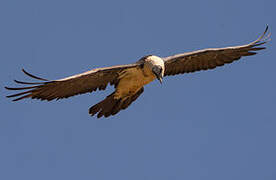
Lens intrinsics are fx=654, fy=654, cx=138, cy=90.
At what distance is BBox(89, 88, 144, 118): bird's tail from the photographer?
12336 mm

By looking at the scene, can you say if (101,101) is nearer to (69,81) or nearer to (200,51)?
(69,81)

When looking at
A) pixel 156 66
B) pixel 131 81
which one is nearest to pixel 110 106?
pixel 131 81

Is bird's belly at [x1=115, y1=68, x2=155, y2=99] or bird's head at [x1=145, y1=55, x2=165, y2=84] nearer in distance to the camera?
bird's head at [x1=145, y1=55, x2=165, y2=84]

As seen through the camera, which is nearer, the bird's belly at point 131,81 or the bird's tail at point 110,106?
the bird's belly at point 131,81

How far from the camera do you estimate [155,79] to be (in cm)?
1220

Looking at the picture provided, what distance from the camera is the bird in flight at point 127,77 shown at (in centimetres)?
1155

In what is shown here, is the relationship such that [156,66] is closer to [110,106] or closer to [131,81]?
[131,81]

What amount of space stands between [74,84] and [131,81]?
42.5 inches

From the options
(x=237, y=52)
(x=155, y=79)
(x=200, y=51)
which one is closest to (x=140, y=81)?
(x=155, y=79)

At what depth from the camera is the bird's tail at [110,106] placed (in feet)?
40.5

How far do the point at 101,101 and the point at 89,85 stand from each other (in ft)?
1.71

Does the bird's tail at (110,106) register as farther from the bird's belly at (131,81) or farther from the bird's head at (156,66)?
the bird's head at (156,66)

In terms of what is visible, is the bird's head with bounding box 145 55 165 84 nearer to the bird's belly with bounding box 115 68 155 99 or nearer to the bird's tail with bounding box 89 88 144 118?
the bird's belly with bounding box 115 68 155 99

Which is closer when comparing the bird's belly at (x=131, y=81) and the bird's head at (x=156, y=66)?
the bird's head at (x=156, y=66)
